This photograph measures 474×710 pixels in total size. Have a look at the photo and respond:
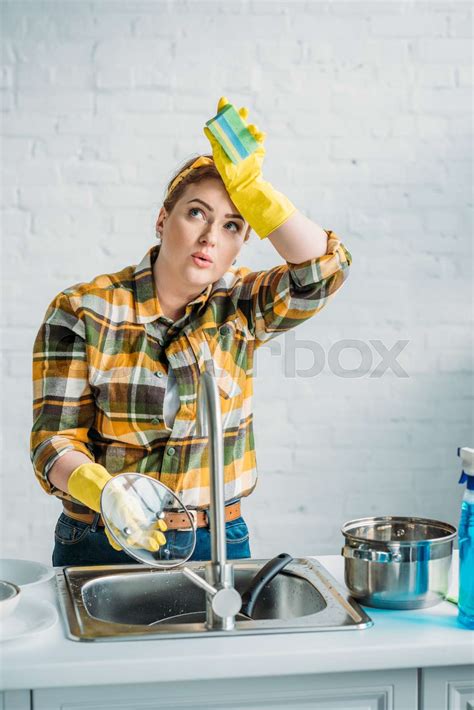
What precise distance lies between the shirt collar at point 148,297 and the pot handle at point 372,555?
679 millimetres

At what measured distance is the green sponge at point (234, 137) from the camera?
168 centimetres

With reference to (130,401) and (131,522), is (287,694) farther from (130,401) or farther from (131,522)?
(130,401)

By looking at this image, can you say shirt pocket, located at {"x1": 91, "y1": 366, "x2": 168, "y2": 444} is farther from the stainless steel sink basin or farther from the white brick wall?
the white brick wall

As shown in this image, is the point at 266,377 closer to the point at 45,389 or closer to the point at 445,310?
the point at 445,310

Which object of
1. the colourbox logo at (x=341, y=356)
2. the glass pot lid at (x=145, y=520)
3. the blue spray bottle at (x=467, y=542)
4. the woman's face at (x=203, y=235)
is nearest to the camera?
the blue spray bottle at (x=467, y=542)

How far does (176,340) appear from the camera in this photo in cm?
178

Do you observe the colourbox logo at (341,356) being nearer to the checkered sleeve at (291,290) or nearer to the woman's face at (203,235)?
the checkered sleeve at (291,290)

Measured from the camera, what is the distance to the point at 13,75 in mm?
2834

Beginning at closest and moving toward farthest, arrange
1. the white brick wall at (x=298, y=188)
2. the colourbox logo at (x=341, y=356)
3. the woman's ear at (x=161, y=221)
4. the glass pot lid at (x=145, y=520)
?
the glass pot lid at (x=145, y=520)
the woman's ear at (x=161, y=221)
the white brick wall at (x=298, y=188)
the colourbox logo at (x=341, y=356)

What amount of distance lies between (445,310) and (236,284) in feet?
4.46

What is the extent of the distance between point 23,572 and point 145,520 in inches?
9.5

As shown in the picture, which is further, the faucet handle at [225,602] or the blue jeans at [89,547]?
the blue jeans at [89,547]

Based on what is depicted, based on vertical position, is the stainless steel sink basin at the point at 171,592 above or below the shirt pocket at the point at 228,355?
below

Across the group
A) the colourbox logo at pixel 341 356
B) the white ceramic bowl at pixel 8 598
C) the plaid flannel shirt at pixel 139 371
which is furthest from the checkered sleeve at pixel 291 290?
the colourbox logo at pixel 341 356
